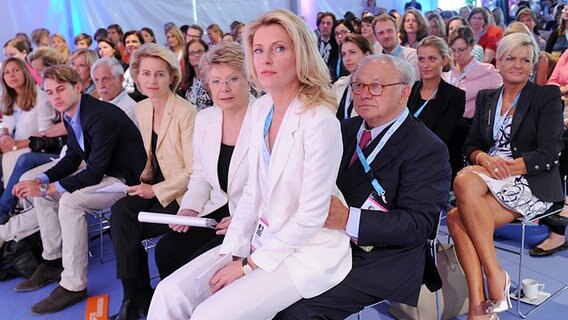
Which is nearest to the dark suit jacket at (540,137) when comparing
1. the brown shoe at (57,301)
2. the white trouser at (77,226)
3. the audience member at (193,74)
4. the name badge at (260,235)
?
the name badge at (260,235)

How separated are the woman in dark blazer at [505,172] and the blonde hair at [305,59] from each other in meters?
1.18

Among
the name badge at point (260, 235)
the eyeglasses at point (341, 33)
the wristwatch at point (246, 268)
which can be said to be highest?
the eyeglasses at point (341, 33)

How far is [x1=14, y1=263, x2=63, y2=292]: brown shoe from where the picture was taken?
10.6ft

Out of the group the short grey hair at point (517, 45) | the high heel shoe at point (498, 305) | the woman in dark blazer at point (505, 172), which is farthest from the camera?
the short grey hair at point (517, 45)

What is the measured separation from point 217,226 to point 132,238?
615 millimetres

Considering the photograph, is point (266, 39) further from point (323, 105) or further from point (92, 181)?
point (92, 181)

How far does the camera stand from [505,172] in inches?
104

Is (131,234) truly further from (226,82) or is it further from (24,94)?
(24,94)

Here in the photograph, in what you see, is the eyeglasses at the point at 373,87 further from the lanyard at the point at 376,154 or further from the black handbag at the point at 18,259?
the black handbag at the point at 18,259

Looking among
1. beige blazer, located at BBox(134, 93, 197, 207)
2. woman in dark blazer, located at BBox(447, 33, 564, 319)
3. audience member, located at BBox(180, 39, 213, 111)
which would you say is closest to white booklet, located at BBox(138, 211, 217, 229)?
beige blazer, located at BBox(134, 93, 197, 207)

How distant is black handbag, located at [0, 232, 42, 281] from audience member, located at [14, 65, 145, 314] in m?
0.50

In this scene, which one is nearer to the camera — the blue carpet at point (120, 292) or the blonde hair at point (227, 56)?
the blonde hair at point (227, 56)

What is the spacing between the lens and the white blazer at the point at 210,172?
2361 millimetres

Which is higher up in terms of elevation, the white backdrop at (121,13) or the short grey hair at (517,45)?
the white backdrop at (121,13)
